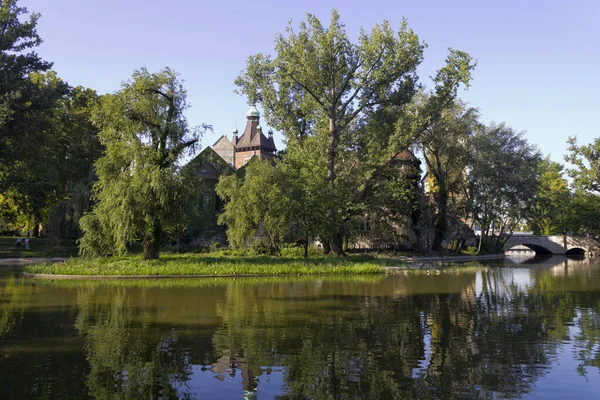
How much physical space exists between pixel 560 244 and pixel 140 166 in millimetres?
67624

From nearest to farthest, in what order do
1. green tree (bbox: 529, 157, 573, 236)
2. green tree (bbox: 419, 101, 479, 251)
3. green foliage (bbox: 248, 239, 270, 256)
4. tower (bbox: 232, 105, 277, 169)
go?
green foliage (bbox: 248, 239, 270, 256)
green tree (bbox: 419, 101, 479, 251)
green tree (bbox: 529, 157, 573, 236)
tower (bbox: 232, 105, 277, 169)

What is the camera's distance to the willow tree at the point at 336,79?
109ft

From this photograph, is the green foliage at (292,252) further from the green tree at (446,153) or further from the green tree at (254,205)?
the green tree at (446,153)

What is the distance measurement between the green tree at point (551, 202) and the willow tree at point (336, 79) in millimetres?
24764

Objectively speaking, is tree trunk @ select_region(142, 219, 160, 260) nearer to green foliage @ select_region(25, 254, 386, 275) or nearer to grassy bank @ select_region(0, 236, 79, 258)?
green foliage @ select_region(25, 254, 386, 275)

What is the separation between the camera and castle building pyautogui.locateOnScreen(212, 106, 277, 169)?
104688 mm

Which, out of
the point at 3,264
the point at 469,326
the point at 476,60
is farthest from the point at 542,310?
the point at 3,264

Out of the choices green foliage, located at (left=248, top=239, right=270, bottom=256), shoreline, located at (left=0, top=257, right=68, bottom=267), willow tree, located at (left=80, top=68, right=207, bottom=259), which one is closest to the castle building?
green foliage, located at (left=248, top=239, right=270, bottom=256)

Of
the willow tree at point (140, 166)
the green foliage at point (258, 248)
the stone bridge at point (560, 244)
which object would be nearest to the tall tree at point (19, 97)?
the willow tree at point (140, 166)

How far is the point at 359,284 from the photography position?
69.9 ft

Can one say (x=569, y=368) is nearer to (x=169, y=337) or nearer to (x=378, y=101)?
(x=169, y=337)

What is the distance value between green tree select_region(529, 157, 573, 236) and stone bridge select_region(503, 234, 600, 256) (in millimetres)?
1664

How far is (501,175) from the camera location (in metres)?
49.5

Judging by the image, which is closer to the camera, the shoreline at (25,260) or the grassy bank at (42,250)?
the shoreline at (25,260)
